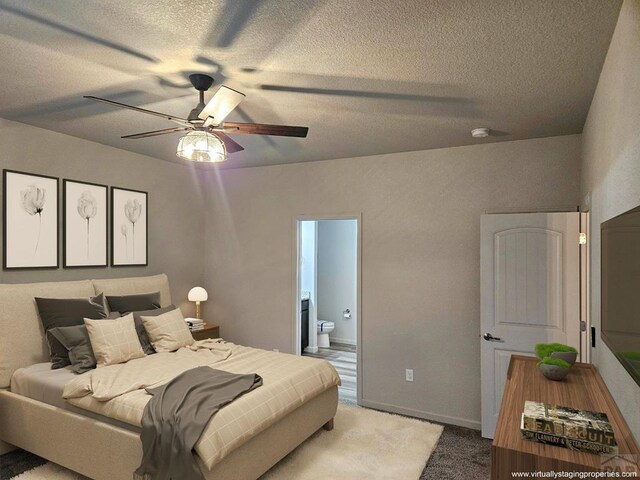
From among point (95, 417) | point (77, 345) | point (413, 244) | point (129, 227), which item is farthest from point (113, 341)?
point (413, 244)

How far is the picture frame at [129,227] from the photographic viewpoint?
424cm

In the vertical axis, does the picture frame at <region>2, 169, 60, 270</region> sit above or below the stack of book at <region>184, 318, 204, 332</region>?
above

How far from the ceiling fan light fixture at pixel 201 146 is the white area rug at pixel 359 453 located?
229cm

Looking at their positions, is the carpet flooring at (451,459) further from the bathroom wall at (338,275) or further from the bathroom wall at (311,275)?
the bathroom wall at (338,275)

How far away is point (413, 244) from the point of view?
4.21 m

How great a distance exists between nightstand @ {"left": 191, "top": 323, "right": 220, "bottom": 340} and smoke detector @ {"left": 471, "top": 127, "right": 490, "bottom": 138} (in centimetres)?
352

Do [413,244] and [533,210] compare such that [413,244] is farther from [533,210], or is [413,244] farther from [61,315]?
[61,315]

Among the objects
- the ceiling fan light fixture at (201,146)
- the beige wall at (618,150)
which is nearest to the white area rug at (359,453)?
the beige wall at (618,150)

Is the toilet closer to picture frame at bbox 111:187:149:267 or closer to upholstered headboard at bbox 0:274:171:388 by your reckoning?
picture frame at bbox 111:187:149:267

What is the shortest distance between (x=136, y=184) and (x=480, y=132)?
11.7 feet

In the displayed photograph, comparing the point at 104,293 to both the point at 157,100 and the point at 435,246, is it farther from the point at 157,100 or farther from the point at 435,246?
the point at 435,246

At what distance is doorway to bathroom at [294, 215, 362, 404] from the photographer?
6602 mm

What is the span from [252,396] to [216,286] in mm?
2842

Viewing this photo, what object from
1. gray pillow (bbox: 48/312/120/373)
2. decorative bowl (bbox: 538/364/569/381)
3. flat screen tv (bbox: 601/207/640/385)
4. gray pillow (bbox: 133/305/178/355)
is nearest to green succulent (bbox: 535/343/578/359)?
decorative bowl (bbox: 538/364/569/381)
